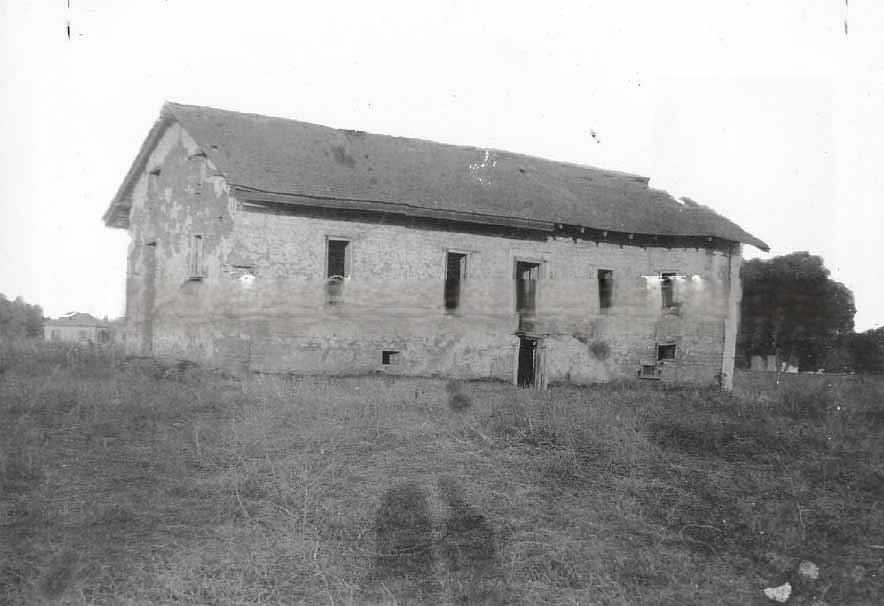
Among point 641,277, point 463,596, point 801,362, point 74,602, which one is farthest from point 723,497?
point 801,362

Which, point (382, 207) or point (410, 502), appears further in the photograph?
point (382, 207)

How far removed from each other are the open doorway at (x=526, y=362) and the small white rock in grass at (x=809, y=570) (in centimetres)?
1277

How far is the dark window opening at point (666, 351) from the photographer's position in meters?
21.3

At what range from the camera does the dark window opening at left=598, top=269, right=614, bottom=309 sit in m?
20.8

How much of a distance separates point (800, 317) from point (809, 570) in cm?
4593

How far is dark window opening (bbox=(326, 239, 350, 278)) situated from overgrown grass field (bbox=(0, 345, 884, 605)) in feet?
14.5

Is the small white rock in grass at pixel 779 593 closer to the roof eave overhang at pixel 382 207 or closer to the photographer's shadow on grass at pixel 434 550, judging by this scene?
the photographer's shadow on grass at pixel 434 550

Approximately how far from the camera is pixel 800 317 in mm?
47719

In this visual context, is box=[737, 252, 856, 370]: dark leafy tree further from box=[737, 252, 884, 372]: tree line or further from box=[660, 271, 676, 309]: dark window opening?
box=[660, 271, 676, 309]: dark window opening

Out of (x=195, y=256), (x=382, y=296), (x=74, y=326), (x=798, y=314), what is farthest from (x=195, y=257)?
(x=74, y=326)

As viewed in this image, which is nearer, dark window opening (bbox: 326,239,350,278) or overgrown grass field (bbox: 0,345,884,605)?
overgrown grass field (bbox: 0,345,884,605)

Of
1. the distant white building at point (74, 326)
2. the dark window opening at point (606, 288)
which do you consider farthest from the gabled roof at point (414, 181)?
the distant white building at point (74, 326)

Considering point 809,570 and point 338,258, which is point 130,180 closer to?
point 338,258

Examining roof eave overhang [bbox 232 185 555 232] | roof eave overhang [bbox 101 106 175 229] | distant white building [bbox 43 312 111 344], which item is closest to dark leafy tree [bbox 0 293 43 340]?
distant white building [bbox 43 312 111 344]
